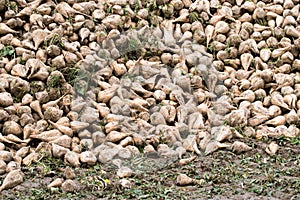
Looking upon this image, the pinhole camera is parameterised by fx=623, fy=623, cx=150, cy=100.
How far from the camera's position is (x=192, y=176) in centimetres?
234

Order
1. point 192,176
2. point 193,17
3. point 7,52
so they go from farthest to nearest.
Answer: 1. point 193,17
2. point 7,52
3. point 192,176

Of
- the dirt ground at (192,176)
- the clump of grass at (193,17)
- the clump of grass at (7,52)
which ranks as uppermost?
the clump of grass at (193,17)

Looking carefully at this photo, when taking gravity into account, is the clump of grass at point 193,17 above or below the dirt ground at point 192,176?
above

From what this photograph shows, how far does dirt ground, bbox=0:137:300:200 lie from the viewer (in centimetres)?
219

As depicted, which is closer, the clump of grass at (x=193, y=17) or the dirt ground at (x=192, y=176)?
the dirt ground at (x=192, y=176)

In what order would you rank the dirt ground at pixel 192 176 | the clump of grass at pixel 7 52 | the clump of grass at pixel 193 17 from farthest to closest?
the clump of grass at pixel 193 17, the clump of grass at pixel 7 52, the dirt ground at pixel 192 176

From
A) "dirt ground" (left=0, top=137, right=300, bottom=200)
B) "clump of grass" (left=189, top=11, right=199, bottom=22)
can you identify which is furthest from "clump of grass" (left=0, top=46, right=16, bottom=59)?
"clump of grass" (left=189, top=11, right=199, bottom=22)

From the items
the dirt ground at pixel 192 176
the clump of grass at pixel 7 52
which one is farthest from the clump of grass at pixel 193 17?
the clump of grass at pixel 7 52

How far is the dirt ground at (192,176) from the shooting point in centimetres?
219

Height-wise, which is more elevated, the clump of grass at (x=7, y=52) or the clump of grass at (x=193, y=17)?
the clump of grass at (x=193, y=17)

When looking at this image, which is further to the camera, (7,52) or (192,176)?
(7,52)

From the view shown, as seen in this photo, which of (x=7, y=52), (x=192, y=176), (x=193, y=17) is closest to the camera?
(x=192, y=176)

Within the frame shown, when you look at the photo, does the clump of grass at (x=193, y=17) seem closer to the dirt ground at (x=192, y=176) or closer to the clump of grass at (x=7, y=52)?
the dirt ground at (x=192, y=176)

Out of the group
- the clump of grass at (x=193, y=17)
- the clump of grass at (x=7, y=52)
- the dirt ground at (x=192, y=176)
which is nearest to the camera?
the dirt ground at (x=192, y=176)
